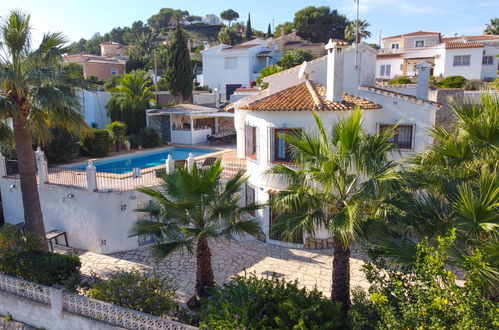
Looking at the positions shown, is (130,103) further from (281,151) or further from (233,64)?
(233,64)

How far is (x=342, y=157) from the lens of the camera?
8969 mm

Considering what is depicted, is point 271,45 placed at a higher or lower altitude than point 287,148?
higher

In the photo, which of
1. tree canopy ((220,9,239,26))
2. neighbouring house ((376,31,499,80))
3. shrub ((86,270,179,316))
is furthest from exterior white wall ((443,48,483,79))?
tree canopy ((220,9,239,26))

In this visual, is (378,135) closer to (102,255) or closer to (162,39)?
(102,255)

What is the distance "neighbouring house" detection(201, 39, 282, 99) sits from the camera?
2330 inches

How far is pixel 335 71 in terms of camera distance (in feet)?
53.3

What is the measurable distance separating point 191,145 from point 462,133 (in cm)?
2995

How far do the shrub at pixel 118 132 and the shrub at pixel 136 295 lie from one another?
24267mm

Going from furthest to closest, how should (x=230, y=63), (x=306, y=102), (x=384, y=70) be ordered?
(x=230, y=63)
(x=384, y=70)
(x=306, y=102)

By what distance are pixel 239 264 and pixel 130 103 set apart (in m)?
25.3

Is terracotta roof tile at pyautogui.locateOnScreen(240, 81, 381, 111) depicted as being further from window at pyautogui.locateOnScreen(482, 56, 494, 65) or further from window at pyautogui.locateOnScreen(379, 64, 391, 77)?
window at pyautogui.locateOnScreen(379, 64, 391, 77)

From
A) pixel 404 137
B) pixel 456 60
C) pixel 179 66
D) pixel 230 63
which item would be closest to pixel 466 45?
pixel 456 60

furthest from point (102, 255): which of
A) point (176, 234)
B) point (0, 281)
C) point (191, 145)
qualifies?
point (191, 145)

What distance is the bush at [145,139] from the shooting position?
115ft
